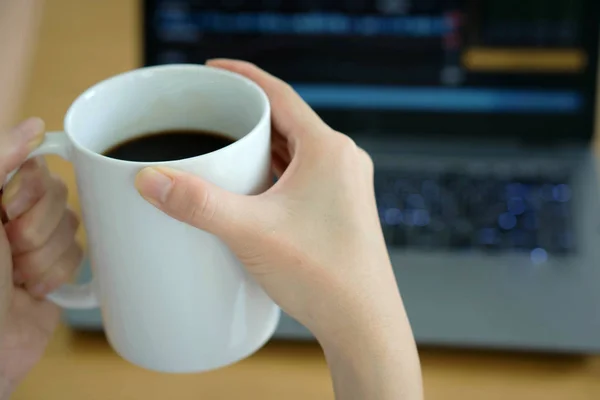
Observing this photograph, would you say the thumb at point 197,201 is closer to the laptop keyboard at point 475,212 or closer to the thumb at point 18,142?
the thumb at point 18,142

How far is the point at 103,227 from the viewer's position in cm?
40

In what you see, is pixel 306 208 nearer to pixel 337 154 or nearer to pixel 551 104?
pixel 337 154

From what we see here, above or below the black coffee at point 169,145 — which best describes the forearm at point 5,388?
below

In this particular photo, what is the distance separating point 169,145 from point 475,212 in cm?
36

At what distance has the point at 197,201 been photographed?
37 cm

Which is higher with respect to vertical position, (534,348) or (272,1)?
(272,1)

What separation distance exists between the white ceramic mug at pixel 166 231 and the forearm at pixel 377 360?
0.06m

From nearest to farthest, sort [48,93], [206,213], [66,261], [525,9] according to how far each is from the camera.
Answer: [206,213] < [66,261] < [525,9] < [48,93]

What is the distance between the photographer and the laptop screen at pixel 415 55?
765mm

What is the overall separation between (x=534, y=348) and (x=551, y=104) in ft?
1.00

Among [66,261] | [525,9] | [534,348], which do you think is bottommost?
[534,348]

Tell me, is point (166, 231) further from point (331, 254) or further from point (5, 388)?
point (5, 388)

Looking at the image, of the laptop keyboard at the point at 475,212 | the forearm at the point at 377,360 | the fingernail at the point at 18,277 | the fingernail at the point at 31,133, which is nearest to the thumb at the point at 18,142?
the fingernail at the point at 31,133

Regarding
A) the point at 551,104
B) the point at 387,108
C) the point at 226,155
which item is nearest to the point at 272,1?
the point at 387,108
